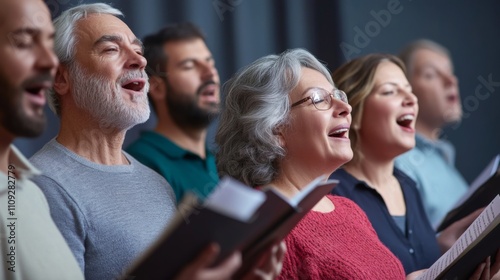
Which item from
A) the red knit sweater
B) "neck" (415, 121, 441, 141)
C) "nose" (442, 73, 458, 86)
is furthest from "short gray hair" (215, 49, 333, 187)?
"nose" (442, 73, 458, 86)

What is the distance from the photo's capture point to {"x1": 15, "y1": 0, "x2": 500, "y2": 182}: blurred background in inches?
120

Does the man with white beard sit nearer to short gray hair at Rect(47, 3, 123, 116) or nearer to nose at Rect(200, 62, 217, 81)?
Answer: short gray hair at Rect(47, 3, 123, 116)

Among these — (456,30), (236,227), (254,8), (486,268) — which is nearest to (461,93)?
(456,30)

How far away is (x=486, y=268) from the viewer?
1844mm

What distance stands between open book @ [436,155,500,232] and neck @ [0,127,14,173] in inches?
52.3

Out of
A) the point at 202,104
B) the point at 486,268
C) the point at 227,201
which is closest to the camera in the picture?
the point at 227,201

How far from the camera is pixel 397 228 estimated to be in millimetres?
2277

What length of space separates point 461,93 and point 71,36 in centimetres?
298

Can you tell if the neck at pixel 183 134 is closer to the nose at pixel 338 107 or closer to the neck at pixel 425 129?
the nose at pixel 338 107

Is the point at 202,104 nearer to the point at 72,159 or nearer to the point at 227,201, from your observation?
the point at 72,159

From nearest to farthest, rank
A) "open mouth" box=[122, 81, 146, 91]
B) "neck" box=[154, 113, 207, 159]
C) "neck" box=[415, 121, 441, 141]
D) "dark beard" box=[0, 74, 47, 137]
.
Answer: "dark beard" box=[0, 74, 47, 137], "open mouth" box=[122, 81, 146, 91], "neck" box=[154, 113, 207, 159], "neck" box=[415, 121, 441, 141]

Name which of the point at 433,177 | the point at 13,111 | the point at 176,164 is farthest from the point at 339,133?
the point at 433,177

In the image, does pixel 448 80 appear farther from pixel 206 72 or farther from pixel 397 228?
pixel 397 228

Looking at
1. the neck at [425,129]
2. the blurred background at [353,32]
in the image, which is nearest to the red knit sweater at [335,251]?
the blurred background at [353,32]
